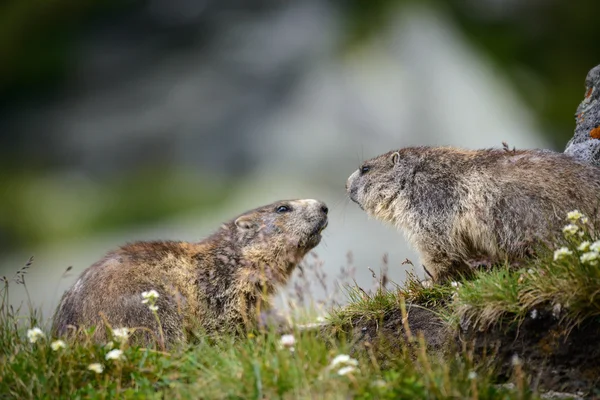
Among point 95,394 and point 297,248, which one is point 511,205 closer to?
point 297,248

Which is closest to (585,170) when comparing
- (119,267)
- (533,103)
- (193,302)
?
(193,302)

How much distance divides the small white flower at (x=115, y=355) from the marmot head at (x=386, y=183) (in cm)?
385

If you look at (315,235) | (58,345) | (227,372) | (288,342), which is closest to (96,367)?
(58,345)

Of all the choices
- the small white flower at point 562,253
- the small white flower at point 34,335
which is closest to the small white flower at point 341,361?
the small white flower at point 562,253

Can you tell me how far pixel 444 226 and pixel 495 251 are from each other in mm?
666

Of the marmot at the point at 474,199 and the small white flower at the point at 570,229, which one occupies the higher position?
the marmot at the point at 474,199

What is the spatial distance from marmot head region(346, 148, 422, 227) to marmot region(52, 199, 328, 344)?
0.61 metres

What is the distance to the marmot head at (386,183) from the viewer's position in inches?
340

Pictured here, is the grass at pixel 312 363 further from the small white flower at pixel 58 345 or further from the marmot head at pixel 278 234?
the marmot head at pixel 278 234

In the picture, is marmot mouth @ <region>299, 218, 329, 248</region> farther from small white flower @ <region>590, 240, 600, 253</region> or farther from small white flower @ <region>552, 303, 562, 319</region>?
small white flower @ <region>590, 240, 600, 253</region>

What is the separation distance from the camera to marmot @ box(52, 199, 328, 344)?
7207mm

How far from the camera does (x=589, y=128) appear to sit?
8664 millimetres

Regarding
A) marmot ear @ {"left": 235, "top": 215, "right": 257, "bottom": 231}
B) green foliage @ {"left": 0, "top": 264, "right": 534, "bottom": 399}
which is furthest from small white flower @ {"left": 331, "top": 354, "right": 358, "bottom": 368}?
marmot ear @ {"left": 235, "top": 215, "right": 257, "bottom": 231}

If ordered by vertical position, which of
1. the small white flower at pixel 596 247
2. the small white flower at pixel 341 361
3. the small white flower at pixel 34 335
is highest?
the small white flower at pixel 34 335
